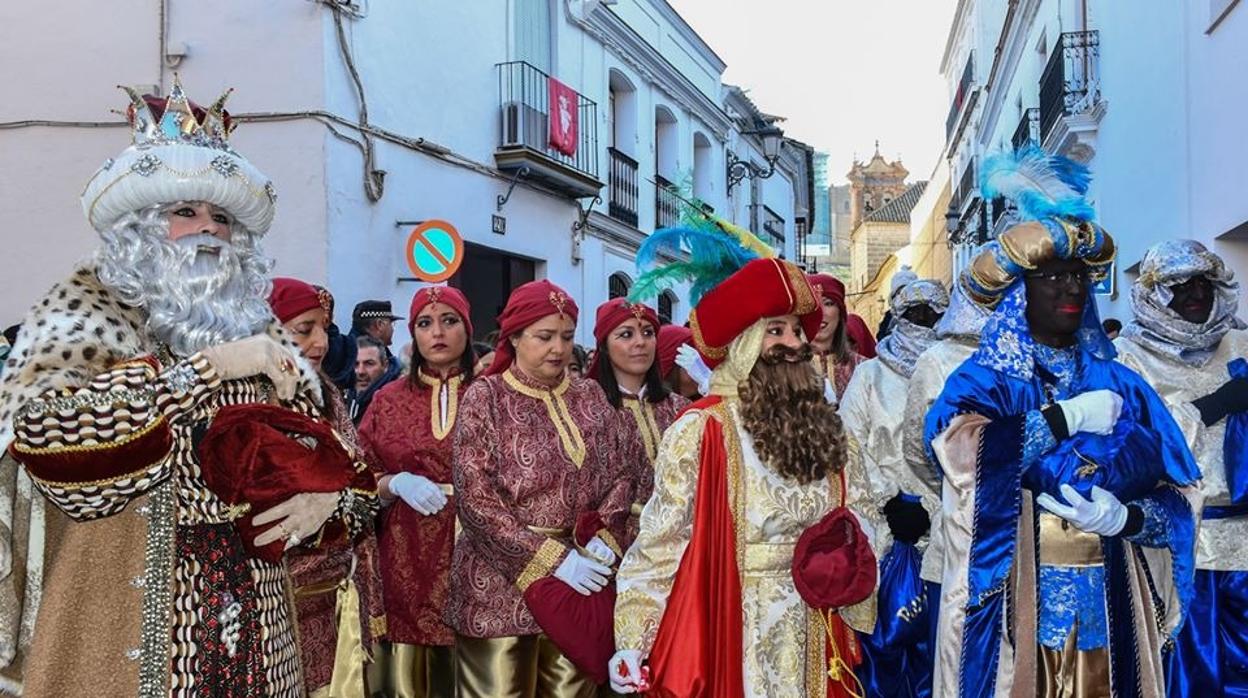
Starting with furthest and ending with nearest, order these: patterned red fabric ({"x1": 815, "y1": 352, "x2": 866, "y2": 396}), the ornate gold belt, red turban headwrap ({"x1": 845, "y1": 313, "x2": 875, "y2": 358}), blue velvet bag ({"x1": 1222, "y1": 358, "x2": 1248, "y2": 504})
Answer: red turban headwrap ({"x1": 845, "y1": 313, "x2": 875, "y2": 358}) → patterned red fabric ({"x1": 815, "y1": 352, "x2": 866, "y2": 396}) → blue velvet bag ({"x1": 1222, "y1": 358, "x2": 1248, "y2": 504}) → the ornate gold belt

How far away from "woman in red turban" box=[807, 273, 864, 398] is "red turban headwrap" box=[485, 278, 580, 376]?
6.58 ft

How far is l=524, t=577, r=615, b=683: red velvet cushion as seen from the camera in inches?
154

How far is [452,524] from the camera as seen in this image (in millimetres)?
5043

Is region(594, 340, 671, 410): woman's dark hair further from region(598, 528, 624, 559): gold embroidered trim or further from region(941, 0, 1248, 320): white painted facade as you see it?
region(941, 0, 1248, 320): white painted facade

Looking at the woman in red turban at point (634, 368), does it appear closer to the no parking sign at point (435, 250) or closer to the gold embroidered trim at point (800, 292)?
the gold embroidered trim at point (800, 292)

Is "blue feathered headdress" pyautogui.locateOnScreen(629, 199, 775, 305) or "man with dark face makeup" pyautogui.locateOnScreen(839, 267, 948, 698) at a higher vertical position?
"blue feathered headdress" pyautogui.locateOnScreen(629, 199, 775, 305)

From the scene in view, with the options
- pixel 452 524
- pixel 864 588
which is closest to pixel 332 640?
pixel 452 524

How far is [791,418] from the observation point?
137 inches

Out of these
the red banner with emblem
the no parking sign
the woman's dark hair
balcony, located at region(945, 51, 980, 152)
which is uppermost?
balcony, located at region(945, 51, 980, 152)

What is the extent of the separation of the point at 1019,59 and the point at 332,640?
1865 cm

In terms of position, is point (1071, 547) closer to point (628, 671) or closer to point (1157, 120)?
point (628, 671)

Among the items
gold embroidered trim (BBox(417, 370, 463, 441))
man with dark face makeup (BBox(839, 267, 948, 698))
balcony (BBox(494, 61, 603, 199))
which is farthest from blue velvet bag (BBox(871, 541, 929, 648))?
balcony (BBox(494, 61, 603, 199))

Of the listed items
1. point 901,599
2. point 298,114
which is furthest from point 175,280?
point 298,114

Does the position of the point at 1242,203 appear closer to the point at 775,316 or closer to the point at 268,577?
the point at 775,316
